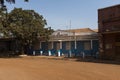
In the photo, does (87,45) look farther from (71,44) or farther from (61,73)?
(61,73)

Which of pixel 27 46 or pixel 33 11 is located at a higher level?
pixel 33 11

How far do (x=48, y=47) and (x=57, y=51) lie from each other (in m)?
2.98

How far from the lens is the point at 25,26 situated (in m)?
49.4

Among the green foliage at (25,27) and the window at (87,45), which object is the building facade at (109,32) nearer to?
the window at (87,45)

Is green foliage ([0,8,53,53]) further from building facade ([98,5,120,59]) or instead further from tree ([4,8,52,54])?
building facade ([98,5,120,59])

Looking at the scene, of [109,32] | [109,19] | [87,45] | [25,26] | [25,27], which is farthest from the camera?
[25,26]

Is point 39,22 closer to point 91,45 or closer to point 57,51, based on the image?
point 57,51

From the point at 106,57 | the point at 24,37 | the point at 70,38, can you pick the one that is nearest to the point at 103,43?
the point at 106,57

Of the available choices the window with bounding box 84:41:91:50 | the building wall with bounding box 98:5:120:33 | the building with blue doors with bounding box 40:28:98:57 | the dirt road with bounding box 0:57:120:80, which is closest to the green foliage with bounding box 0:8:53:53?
the building with blue doors with bounding box 40:28:98:57

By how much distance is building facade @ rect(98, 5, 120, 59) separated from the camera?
131 feet

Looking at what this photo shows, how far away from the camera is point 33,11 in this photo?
52.5 m

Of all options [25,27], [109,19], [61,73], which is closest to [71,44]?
[25,27]

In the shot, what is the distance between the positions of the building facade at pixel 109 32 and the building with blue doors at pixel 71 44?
12.3 ft

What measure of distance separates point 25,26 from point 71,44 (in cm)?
857
